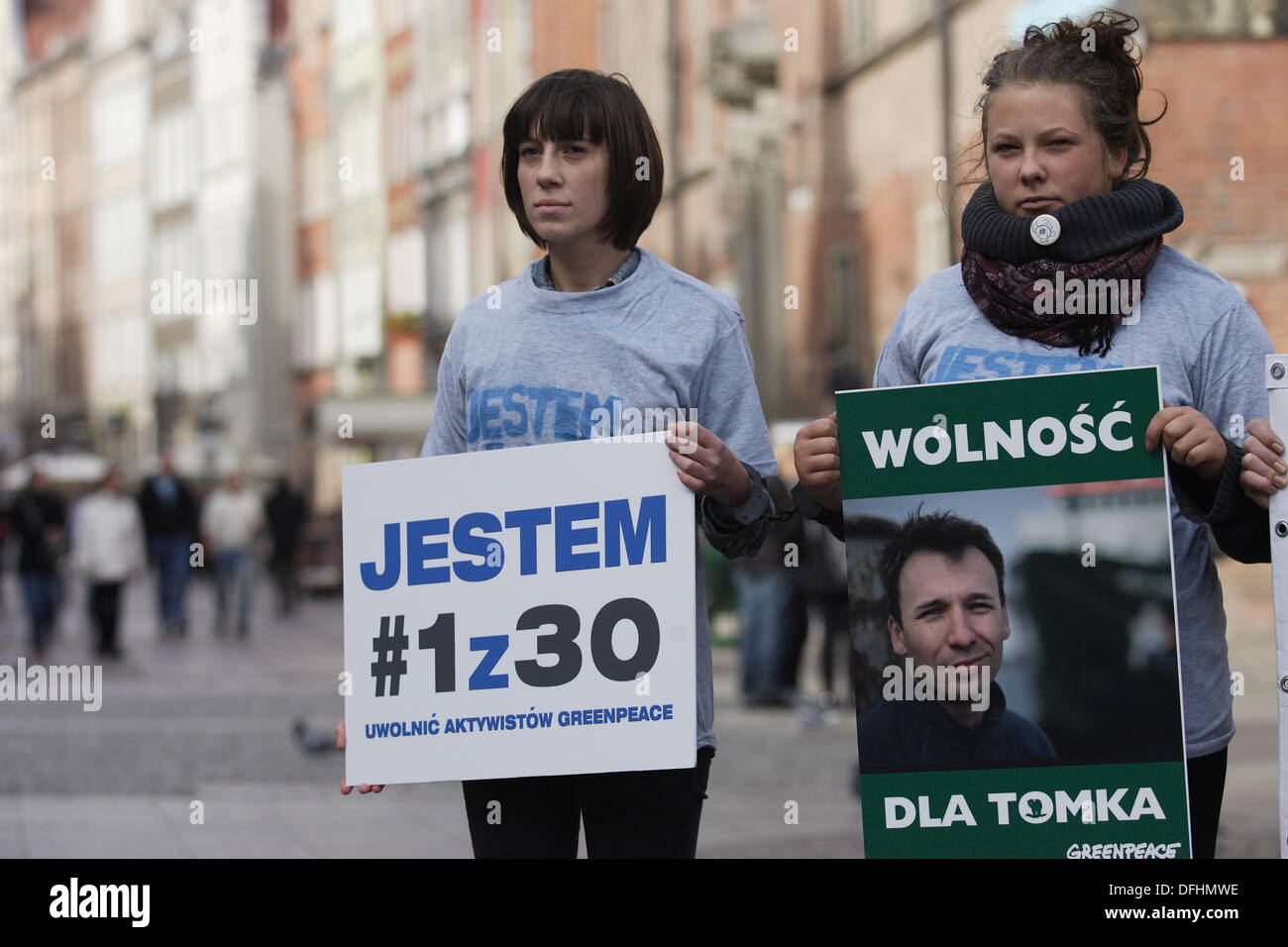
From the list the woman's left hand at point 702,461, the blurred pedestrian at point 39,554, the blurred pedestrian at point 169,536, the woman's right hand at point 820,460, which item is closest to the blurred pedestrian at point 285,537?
the blurred pedestrian at point 169,536

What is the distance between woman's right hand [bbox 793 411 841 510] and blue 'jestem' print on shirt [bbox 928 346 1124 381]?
8.4 inches

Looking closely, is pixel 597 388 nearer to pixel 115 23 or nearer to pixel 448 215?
pixel 448 215

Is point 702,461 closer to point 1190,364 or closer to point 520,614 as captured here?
point 520,614

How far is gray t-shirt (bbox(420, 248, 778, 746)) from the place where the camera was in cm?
328

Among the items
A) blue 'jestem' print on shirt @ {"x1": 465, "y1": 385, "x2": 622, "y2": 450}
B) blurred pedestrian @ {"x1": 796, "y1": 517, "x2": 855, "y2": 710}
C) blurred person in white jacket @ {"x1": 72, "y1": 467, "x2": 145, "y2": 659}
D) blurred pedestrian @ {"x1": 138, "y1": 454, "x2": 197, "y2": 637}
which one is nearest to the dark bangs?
blue 'jestem' print on shirt @ {"x1": 465, "y1": 385, "x2": 622, "y2": 450}

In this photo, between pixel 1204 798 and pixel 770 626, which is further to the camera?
pixel 770 626

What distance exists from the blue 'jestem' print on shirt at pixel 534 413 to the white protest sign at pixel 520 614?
100mm

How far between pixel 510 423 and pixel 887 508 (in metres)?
0.68

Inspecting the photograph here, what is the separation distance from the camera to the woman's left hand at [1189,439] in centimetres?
287

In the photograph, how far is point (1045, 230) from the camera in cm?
302

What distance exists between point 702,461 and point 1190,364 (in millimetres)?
743

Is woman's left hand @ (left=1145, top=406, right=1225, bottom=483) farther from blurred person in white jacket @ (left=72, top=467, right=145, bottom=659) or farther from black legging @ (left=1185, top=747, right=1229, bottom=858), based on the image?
blurred person in white jacket @ (left=72, top=467, right=145, bottom=659)

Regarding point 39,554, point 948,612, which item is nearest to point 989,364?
point 948,612
